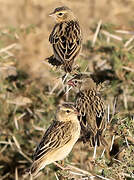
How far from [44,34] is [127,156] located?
7.81 m

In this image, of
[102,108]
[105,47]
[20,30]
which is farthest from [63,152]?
[20,30]

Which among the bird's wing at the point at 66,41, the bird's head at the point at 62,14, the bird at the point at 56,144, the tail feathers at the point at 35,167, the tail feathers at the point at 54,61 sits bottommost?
the tail feathers at the point at 35,167

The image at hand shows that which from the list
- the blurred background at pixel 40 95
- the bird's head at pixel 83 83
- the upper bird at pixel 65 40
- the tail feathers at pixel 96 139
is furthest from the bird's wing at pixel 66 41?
the blurred background at pixel 40 95

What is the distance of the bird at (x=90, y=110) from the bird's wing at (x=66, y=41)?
261 millimetres

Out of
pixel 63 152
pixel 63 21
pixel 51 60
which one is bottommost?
pixel 63 152

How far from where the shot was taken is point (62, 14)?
571 centimetres

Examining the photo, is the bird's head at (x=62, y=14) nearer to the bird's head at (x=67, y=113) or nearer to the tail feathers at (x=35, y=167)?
the bird's head at (x=67, y=113)

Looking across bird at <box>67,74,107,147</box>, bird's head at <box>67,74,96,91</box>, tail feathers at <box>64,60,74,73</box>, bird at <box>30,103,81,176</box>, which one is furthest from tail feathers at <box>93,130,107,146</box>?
bird's head at <box>67,74,96,91</box>

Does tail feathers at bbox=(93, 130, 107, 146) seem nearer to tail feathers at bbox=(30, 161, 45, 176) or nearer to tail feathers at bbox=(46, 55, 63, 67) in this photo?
tail feathers at bbox=(30, 161, 45, 176)

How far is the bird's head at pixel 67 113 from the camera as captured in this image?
4.82 m

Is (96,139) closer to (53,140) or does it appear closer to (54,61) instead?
(53,140)

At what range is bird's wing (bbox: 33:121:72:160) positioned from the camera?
14.6ft

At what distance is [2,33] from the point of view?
7.43 meters

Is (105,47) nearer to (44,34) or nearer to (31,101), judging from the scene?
(31,101)
